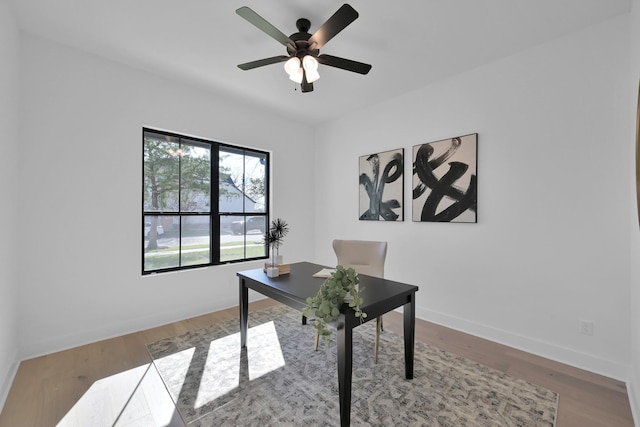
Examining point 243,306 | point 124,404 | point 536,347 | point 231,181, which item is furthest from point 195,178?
point 536,347

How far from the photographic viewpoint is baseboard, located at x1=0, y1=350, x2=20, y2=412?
6.14ft

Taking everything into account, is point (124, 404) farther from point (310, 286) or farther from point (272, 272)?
point (310, 286)

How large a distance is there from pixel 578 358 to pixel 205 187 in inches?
162

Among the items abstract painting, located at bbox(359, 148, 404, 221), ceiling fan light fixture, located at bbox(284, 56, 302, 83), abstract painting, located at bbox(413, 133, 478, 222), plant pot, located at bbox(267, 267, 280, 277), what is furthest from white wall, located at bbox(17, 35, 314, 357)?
abstract painting, located at bbox(413, 133, 478, 222)

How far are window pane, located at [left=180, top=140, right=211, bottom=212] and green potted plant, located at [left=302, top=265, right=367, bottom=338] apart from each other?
247cm

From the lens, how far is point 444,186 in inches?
123

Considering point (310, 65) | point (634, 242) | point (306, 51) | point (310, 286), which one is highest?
point (306, 51)

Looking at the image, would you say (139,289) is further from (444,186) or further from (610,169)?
(610,169)

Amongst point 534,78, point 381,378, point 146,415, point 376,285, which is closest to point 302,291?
point 376,285

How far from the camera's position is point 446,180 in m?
3.11

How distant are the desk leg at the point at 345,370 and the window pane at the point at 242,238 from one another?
259cm

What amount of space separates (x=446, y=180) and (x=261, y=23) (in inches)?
93.0

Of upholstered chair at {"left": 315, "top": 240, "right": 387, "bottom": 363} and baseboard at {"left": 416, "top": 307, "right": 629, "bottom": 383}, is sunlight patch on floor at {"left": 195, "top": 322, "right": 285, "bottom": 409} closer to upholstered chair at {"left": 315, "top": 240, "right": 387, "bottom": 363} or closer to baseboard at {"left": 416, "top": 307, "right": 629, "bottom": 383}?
upholstered chair at {"left": 315, "top": 240, "right": 387, "bottom": 363}

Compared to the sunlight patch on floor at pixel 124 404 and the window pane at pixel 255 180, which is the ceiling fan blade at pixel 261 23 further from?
the sunlight patch on floor at pixel 124 404
